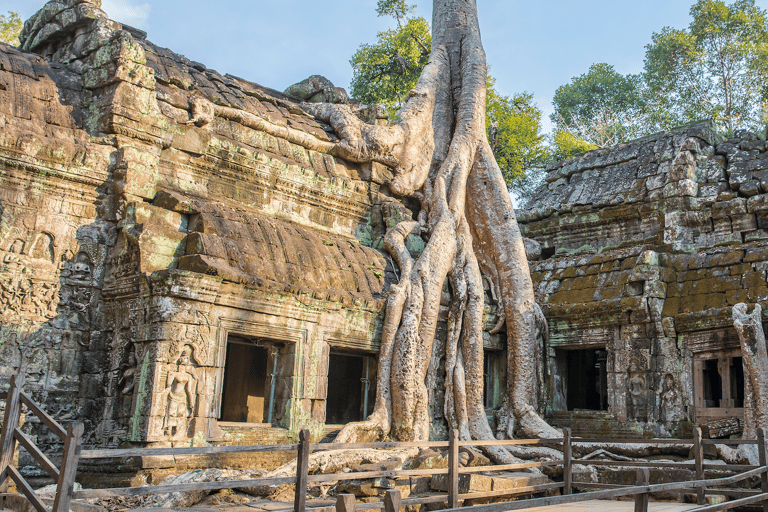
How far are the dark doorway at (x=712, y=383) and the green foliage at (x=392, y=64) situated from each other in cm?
1231

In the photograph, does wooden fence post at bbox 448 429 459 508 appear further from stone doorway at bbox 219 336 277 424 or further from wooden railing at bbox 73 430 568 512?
stone doorway at bbox 219 336 277 424

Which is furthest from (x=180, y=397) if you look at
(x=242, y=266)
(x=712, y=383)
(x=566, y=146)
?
(x=566, y=146)

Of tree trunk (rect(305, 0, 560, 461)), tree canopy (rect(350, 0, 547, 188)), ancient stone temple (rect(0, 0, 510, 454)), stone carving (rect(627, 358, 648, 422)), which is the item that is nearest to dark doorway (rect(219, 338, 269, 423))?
ancient stone temple (rect(0, 0, 510, 454))

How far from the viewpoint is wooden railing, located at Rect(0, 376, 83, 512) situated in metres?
3.47

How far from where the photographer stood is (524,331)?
9109 mm

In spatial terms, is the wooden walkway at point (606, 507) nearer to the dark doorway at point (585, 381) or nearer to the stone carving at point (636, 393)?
Result: the stone carving at point (636, 393)

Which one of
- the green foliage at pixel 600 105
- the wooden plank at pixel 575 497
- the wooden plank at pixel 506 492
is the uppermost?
the green foliage at pixel 600 105

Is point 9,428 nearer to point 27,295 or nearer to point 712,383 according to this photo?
point 27,295

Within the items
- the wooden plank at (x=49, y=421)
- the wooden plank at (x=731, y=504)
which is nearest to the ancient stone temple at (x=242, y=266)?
the wooden plank at (x=49, y=421)

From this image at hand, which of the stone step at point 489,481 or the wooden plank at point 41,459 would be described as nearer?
the wooden plank at point 41,459

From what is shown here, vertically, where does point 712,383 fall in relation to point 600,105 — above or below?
below

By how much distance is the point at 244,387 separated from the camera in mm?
8922

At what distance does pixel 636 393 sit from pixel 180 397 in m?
5.73

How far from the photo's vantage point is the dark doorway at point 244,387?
29.3 ft
